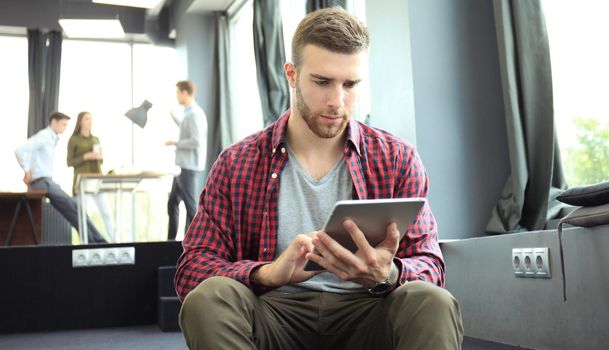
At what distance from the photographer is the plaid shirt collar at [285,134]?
4.84ft

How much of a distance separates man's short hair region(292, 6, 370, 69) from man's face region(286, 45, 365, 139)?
0.05 ft

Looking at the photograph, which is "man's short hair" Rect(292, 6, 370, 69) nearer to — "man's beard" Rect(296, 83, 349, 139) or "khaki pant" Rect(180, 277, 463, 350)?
"man's beard" Rect(296, 83, 349, 139)

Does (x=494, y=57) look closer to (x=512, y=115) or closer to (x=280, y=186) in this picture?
(x=512, y=115)

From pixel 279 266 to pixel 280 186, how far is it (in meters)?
0.25

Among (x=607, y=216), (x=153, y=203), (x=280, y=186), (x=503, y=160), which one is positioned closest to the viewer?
(x=280, y=186)

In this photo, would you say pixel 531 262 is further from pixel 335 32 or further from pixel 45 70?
pixel 45 70

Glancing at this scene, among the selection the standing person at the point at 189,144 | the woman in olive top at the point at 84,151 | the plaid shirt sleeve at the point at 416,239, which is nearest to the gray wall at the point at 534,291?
the plaid shirt sleeve at the point at 416,239

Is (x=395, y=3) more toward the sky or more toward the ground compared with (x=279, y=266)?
more toward the sky

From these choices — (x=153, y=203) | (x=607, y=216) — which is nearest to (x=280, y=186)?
(x=607, y=216)

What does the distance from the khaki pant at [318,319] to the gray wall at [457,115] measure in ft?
5.87

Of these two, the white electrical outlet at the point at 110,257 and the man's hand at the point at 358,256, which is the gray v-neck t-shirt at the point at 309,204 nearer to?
the man's hand at the point at 358,256

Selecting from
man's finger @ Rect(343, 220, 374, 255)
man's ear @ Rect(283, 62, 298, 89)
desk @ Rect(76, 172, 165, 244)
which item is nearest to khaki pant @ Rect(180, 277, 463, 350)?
man's finger @ Rect(343, 220, 374, 255)

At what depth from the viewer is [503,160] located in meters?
3.11

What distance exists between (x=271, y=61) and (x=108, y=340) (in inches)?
107
